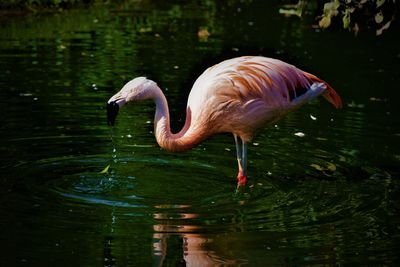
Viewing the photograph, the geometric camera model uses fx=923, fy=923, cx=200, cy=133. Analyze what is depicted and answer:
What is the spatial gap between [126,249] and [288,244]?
1052mm

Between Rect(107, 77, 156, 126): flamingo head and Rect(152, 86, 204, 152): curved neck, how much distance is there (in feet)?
0.32

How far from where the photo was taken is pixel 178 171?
781 centimetres

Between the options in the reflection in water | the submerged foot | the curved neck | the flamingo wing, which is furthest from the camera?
the submerged foot

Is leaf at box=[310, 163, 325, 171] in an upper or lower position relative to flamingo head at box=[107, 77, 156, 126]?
lower

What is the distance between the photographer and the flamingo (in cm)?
725

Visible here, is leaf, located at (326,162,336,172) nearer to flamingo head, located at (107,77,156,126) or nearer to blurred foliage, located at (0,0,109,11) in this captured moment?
flamingo head, located at (107,77,156,126)

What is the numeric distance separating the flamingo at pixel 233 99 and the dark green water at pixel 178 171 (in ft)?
1.31

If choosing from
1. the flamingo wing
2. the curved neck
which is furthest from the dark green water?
the flamingo wing

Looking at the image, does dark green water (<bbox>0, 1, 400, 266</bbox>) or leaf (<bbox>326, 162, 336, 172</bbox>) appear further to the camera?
leaf (<bbox>326, 162, 336, 172</bbox>)

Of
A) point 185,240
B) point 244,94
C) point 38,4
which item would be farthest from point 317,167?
point 38,4

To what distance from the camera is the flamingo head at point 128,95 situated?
6.96m

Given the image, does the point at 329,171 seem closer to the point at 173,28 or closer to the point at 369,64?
the point at 369,64

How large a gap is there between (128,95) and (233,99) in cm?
91

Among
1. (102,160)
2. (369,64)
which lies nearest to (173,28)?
(369,64)
